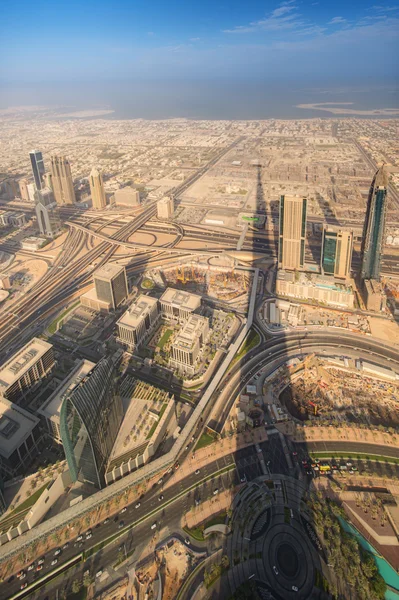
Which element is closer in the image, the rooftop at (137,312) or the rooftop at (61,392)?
the rooftop at (61,392)

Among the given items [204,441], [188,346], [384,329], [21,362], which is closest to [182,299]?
[188,346]

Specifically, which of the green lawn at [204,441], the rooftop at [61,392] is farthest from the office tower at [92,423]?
the green lawn at [204,441]

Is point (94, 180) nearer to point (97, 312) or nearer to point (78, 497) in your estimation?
point (97, 312)

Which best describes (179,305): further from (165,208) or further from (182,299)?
(165,208)

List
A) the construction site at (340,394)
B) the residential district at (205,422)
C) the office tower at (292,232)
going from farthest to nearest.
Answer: the office tower at (292,232)
the construction site at (340,394)
the residential district at (205,422)

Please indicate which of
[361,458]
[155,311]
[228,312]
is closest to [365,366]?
[361,458]

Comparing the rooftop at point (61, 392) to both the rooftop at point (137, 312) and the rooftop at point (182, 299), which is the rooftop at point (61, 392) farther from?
the rooftop at point (182, 299)

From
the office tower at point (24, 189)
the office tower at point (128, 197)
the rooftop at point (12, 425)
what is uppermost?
the office tower at point (24, 189)

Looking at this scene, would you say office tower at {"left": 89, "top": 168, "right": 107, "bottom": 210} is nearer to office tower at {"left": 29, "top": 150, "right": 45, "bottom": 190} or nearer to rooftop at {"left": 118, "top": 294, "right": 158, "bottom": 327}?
office tower at {"left": 29, "top": 150, "right": 45, "bottom": 190}
